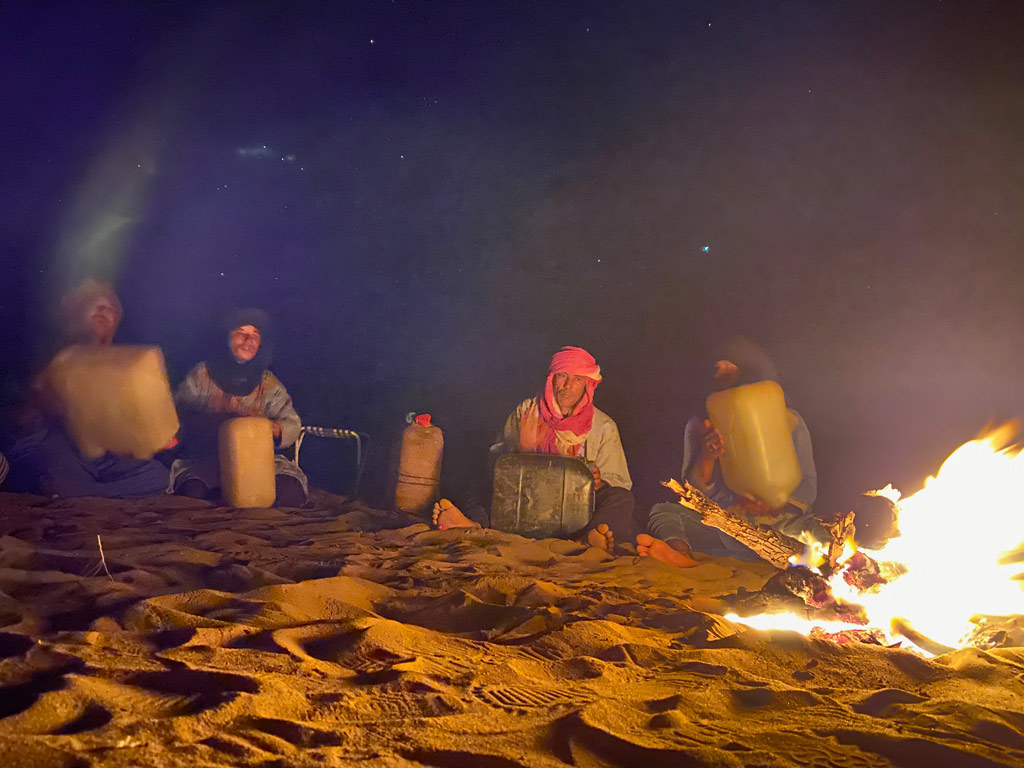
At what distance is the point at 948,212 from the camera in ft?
20.3

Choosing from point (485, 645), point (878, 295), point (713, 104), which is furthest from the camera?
point (713, 104)

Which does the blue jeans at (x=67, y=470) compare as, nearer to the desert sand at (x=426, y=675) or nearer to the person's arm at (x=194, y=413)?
the person's arm at (x=194, y=413)

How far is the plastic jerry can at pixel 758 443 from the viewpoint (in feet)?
17.9

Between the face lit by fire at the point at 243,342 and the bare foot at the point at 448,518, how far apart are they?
7.98 ft

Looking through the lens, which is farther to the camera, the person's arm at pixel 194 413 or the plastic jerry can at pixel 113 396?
the person's arm at pixel 194 413

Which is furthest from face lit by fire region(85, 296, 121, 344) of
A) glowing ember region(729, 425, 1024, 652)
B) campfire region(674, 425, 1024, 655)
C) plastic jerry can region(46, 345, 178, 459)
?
glowing ember region(729, 425, 1024, 652)

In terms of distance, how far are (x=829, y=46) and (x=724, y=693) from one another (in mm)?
6265

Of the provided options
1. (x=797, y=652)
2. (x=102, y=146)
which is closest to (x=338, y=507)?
(x=797, y=652)

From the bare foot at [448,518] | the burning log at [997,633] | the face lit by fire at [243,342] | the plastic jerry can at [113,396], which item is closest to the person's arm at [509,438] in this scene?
the bare foot at [448,518]

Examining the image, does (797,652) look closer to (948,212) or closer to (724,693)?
(724,693)

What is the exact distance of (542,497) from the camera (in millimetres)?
5219

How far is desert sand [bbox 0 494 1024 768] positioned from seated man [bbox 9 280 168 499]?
5.71 feet

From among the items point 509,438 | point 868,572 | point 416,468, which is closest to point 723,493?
point 509,438

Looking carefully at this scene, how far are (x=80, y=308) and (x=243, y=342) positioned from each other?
1.28 meters
